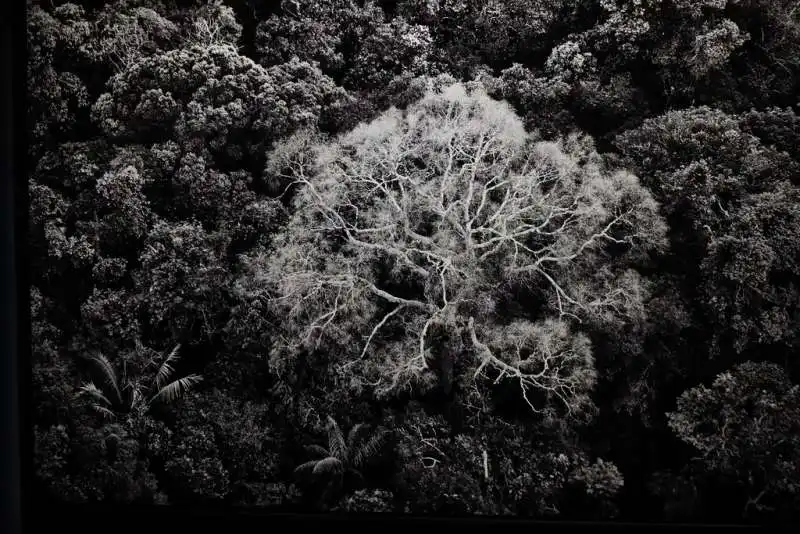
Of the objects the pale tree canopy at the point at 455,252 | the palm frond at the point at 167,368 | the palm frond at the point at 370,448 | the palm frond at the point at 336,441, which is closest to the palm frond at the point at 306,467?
the palm frond at the point at 336,441

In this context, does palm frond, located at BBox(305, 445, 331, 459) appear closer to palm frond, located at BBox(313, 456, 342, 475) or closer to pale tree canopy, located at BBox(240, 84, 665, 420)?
palm frond, located at BBox(313, 456, 342, 475)

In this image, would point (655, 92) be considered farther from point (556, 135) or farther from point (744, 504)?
point (744, 504)

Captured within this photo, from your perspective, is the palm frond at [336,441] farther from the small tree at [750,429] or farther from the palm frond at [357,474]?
the small tree at [750,429]

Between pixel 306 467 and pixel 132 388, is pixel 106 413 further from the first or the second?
pixel 306 467

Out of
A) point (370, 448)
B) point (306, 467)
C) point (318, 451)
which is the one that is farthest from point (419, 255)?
point (306, 467)

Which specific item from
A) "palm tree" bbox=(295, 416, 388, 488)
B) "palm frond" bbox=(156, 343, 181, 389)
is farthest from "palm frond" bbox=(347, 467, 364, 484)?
"palm frond" bbox=(156, 343, 181, 389)

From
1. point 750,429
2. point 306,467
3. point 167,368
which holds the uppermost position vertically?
point 750,429
